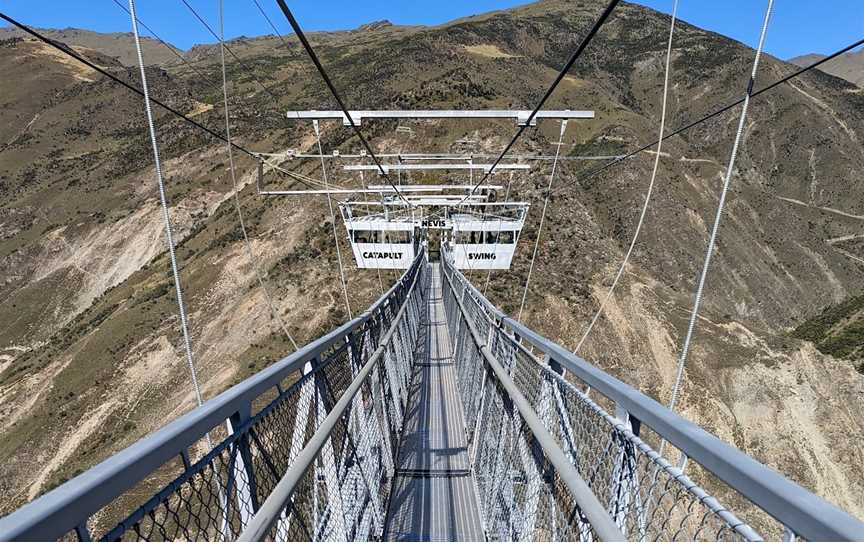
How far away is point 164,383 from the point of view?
1244 inches

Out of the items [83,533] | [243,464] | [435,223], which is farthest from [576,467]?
[435,223]

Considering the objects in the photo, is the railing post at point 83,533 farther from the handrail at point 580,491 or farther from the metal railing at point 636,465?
the metal railing at point 636,465

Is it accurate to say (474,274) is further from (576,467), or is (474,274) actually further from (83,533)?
(83,533)

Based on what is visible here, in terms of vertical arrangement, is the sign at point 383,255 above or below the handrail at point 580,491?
below

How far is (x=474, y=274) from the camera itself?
31938 mm

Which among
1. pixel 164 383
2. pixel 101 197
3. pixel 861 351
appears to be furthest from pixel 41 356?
pixel 861 351

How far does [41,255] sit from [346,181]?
3974 centimetres

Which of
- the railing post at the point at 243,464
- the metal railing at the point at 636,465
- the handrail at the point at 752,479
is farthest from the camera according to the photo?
the railing post at the point at 243,464

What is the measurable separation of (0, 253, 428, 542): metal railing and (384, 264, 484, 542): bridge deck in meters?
0.16

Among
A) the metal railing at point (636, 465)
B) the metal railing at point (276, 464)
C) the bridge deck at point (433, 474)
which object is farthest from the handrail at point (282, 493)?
the bridge deck at point (433, 474)

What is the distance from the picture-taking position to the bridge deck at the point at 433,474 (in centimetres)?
305

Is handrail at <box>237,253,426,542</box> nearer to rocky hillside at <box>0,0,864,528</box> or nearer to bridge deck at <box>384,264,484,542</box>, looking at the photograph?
bridge deck at <box>384,264,484,542</box>

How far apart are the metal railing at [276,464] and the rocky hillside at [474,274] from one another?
26439 mm

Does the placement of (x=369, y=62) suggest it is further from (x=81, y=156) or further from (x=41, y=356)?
(x=41, y=356)
